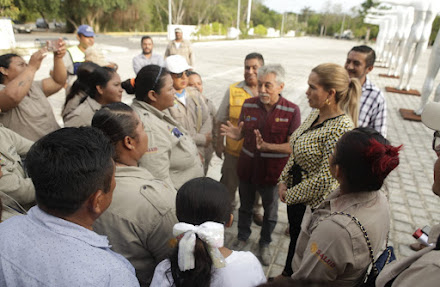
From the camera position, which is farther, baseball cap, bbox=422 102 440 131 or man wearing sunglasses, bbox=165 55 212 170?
man wearing sunglasses, bbox=165 55 212 170

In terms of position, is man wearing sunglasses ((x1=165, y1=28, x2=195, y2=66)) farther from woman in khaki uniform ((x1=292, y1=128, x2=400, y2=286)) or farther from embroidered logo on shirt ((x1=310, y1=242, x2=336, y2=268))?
embroidered logo on shirt ((x1=310, y1=242, x2=336, y2=268))

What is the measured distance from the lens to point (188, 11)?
140ft

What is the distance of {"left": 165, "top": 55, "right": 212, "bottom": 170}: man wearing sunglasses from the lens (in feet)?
9.58

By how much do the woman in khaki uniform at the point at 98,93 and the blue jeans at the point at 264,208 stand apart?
5.05ft

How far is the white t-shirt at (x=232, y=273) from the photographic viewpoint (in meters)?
1.14

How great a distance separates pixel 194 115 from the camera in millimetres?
3170

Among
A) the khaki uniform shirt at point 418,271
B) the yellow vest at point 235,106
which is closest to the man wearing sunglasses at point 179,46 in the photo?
the yellow vest at point 235,106

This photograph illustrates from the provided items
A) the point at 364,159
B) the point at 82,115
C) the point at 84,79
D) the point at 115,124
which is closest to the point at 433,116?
the point at 364,159

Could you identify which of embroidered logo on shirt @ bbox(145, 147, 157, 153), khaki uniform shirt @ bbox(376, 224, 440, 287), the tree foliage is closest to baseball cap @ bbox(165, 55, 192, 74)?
embroidered logo on shirt @ bbox(145, 147, 157, 153)

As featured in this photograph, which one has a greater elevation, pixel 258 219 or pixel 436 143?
pixel 436 143

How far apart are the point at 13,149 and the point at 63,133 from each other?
1.35 meters

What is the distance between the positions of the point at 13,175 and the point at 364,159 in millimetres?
2128

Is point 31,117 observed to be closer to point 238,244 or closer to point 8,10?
point 238,244

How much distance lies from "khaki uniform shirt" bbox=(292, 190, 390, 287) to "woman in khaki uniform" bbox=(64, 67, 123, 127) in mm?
2005
